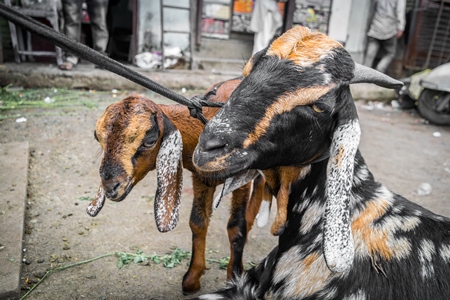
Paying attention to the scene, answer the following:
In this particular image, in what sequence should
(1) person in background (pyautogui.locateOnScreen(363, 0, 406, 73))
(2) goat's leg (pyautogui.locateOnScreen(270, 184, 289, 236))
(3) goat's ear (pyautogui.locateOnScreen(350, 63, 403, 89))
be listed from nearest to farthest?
(3) goat's ear (pyautogui.locateOnScreen(350, 63, 403, 89)) < (2) goat's leg (pyautogui.locateOnScreen(270, 184, 289, 236)) < (1) person in background (pyautogui.locateOnScreen(363, 0, 406, 73))

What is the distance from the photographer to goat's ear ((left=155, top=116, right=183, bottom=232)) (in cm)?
232

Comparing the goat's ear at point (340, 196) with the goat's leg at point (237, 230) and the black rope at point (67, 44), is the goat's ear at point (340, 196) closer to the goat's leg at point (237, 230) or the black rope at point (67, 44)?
the black rope at point (67, 44)

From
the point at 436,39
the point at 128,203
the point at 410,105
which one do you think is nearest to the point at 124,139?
the point at 128,203

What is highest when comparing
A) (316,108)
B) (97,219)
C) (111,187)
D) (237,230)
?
(316,108)

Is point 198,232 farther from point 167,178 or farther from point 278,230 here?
point 278,230

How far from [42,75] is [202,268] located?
6.10m

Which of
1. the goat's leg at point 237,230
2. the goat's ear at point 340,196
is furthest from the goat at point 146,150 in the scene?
the goat's ear at point 340,196

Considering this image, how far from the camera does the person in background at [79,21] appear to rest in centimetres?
793

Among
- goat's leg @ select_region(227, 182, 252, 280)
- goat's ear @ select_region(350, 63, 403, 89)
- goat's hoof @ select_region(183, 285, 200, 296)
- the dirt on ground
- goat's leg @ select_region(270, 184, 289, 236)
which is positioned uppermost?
goat's ear @ select_region(350, 63, 403, 89)

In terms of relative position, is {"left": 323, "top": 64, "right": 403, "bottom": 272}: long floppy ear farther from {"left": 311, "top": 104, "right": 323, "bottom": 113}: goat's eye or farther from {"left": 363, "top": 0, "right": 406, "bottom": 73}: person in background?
{"left": 363, "top": 0, "right": 406, "bottom": 73}: person in background

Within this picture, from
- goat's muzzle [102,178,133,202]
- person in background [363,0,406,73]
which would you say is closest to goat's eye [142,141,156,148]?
goat's muzzle [102,178,133,202]

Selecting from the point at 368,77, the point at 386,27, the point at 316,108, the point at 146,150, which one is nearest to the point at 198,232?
the point at 146,150

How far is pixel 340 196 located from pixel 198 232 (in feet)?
4.61

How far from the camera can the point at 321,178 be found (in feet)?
6.70
